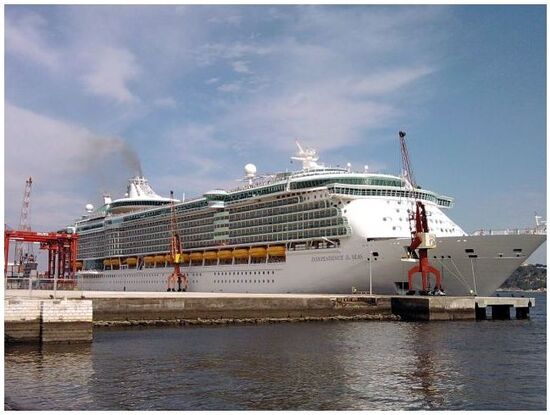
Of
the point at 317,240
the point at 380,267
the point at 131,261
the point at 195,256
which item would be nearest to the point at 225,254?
the point at 195,256

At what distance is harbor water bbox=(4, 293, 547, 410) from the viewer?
1900 cm

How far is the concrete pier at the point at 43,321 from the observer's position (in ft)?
95.2

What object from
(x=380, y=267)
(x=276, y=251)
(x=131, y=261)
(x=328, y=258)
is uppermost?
(x=276, y=251)

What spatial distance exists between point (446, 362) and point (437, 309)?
19.7 metres

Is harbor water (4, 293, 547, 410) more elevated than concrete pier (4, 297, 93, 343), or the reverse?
concrete pier (4, 297, 93, 343)

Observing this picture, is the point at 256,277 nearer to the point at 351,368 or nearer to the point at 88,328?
the point at 88,328

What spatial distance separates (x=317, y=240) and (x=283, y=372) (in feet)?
110

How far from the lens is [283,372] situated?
77.2 feet

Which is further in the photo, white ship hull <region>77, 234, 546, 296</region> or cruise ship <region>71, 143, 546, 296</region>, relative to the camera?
cruise ship <region>71, 143, 546, 296</region>

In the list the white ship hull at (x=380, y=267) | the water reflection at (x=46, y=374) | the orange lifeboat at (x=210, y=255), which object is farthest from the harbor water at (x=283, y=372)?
the orange lifeboat at (x=210, y=255)

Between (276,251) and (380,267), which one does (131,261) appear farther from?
(380,267)

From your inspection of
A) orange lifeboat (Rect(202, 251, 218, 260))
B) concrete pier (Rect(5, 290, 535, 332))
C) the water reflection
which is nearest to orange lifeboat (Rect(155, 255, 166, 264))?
orange lifeboat (Rect(202, 251, 218, 260))

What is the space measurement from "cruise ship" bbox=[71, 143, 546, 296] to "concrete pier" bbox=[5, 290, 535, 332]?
2.85 meters

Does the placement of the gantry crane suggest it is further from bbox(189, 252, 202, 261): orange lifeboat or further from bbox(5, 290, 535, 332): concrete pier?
bbox(5, 290, 535, 332): concrete pier
